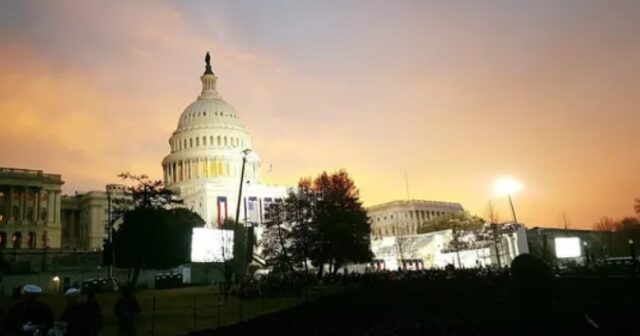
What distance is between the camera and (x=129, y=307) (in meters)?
18.1

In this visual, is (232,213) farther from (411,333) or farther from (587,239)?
(411,333)

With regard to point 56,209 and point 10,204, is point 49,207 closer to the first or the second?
point 56,209

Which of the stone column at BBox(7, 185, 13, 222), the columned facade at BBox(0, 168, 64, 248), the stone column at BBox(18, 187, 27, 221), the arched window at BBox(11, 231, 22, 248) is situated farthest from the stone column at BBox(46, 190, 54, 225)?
the stone column at BBox(7, 185, 13, 222)

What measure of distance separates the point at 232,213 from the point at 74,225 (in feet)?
138

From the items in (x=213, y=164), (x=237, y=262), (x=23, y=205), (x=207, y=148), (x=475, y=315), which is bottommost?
(x=475, y=315)

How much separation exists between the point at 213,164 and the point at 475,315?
12497 cm

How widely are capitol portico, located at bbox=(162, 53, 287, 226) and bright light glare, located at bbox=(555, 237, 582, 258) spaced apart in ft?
223

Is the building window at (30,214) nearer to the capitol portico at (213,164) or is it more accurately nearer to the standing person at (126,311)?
the capitol portico at (213,164)

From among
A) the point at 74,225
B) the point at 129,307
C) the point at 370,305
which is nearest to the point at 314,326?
the point at 129,307

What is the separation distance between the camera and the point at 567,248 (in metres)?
70.6

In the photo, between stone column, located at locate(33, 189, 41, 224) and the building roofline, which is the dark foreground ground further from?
the building roofline

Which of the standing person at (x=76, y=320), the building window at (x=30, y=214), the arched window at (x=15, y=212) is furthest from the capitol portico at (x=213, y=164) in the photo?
the standing person at (x=76, y=320)

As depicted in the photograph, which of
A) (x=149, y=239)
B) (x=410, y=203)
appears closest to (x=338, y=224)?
(x=149, y=239)

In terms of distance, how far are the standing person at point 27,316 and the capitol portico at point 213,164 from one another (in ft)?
347
